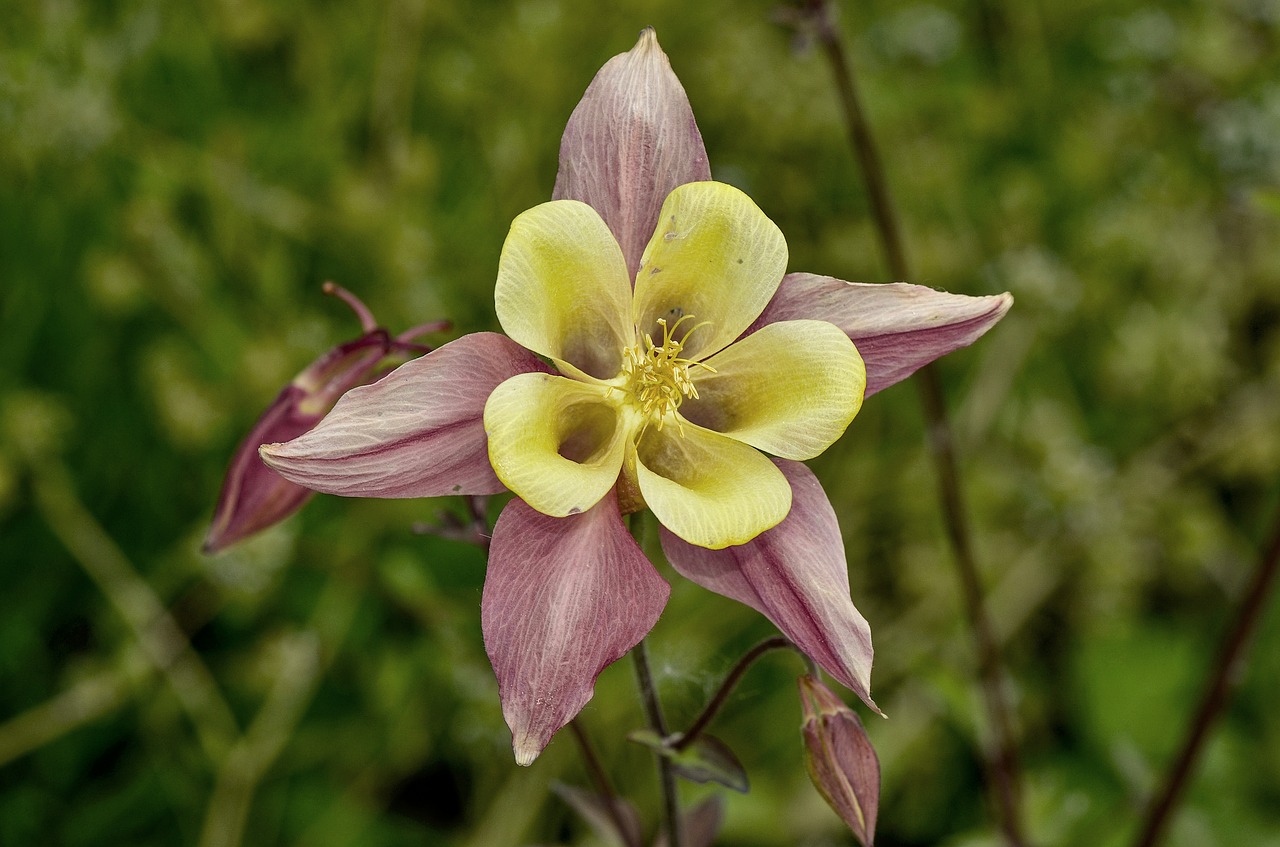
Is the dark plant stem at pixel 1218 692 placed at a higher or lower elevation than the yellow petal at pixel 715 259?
lower

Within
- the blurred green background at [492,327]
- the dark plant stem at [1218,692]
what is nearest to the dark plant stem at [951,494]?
the blurred green background at [492,327]

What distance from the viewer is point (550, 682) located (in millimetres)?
994

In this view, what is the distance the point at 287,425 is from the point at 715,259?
539 millimetres

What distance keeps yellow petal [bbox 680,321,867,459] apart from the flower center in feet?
0.11

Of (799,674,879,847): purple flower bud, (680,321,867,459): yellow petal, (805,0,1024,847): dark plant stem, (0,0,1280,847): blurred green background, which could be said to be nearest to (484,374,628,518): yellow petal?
(680,321,867,459): yellow petal

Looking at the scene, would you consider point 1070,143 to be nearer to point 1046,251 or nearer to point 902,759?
point 1046,251

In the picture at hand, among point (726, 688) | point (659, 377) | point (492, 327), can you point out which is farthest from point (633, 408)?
point (492, 327)

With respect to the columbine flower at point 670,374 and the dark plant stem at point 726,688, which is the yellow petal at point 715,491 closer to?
the columbine flower at point 670,374

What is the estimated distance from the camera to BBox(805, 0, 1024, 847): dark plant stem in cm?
196

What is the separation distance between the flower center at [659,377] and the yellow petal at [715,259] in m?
0.03

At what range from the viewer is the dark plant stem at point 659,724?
1191mm

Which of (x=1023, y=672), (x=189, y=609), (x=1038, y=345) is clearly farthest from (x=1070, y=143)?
(x=189, y=609)

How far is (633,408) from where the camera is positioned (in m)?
1.18

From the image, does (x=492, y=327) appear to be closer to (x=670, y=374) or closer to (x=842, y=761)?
(x=670, y=374)
